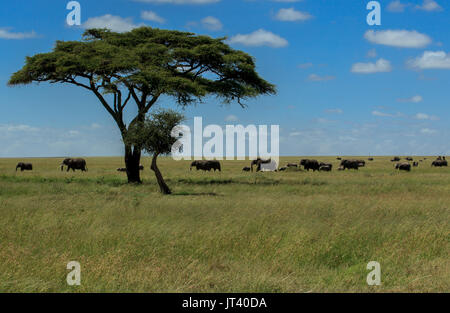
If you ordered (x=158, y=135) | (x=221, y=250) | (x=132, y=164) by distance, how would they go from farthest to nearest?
(x=132, y=164) < (x=158, y=135) < (x=221, y=250)

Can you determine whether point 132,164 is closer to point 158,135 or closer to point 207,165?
point 158,135

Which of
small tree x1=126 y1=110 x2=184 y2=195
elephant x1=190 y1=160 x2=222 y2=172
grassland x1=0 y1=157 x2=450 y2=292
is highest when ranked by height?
small tree x1=126 y1=110 x2=184 y2=195

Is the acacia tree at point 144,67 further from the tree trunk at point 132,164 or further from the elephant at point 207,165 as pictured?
the elephant at point 207,165

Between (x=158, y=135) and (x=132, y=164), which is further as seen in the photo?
(x=132, y=164)

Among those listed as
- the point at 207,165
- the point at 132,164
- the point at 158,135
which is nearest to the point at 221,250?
the point at 158,135

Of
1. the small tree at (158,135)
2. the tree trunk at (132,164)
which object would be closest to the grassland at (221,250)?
the small tree at (158,135)

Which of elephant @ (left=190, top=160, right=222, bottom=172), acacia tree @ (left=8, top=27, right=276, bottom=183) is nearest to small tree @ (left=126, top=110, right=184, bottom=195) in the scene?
acacia tree @ (left=8, top=27, right=276, bottom=183)

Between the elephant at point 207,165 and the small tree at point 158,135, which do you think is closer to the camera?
the small tree at point 158,135

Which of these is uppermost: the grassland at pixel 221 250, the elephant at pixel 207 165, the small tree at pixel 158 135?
the small tree at pixel 158 135

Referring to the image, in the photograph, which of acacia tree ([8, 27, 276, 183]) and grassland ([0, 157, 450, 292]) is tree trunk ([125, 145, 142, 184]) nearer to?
acacia tree ([8, 27, 276, 183])

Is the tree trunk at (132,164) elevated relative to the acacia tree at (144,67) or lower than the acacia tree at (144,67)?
lower

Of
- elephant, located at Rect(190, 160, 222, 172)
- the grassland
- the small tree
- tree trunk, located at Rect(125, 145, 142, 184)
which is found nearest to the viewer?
the grassland

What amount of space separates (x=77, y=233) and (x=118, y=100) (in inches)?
860
